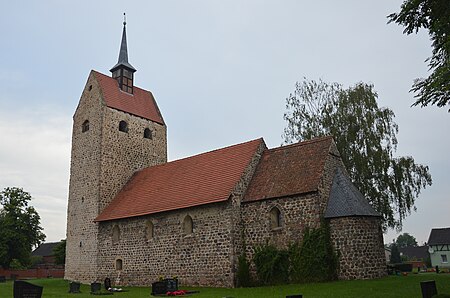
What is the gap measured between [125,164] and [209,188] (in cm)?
1002

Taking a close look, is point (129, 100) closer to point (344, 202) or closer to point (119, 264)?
point (119, 264)

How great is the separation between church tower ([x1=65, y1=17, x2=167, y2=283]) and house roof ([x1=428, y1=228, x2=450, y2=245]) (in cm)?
3685

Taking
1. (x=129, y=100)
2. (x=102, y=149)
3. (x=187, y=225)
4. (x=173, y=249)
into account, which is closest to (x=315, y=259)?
(x=187, y=225)

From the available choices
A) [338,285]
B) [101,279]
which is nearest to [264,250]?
[338,285]

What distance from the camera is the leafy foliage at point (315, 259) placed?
738 inches

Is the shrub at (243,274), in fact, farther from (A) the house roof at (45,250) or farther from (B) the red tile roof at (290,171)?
(A) the house roof at (45,250)

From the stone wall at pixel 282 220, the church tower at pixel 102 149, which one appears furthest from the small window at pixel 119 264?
the stone wall at pixel 282 220

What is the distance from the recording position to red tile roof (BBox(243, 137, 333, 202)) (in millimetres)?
20525

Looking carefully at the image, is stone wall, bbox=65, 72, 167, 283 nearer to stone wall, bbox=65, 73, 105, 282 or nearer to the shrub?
stone wall, bbox=65, 73, 105, 282

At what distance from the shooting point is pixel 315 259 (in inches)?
740

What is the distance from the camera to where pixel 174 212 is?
2381 cm

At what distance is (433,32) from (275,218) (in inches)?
429

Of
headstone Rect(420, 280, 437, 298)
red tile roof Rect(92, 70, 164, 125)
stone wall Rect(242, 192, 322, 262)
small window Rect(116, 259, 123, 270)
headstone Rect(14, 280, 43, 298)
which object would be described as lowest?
headstone Rect(420, 280, 437, 298)

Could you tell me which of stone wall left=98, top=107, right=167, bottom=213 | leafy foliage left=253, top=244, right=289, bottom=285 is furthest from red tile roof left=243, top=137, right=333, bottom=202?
stone wall left=98, top=107, right=167, bottom=213
